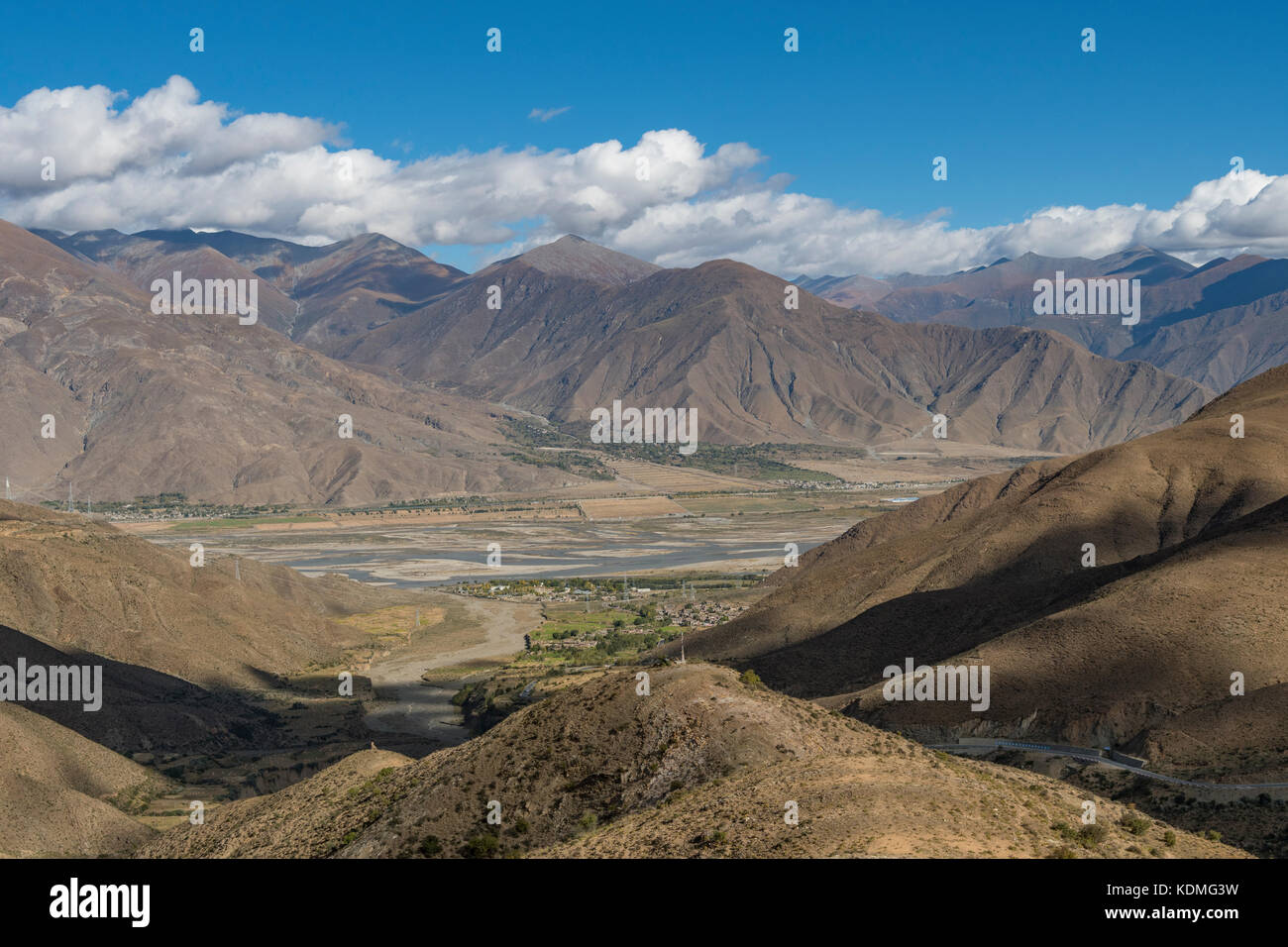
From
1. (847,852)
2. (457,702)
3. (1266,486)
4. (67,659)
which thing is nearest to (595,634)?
(457,702)

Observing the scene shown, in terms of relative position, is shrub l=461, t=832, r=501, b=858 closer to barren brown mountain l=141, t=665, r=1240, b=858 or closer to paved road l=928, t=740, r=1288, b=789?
barren brown mountain l=141, t=665, r=1240, b=858

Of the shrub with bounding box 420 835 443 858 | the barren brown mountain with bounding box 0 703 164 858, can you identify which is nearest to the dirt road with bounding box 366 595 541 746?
the barren brown mountain with bounding box 0 703 164 858

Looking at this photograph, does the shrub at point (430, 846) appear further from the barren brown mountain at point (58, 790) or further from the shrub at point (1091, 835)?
the barren brown mountain at point (58, 790)

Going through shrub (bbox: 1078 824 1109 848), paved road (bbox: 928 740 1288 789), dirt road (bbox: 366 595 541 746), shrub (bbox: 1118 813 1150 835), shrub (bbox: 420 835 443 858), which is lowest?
dirt road (bbox: 366 595 541 746)

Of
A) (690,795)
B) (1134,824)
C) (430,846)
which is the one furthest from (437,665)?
(1134,824)

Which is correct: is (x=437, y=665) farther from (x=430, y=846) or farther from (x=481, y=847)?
(x=481, y=847)

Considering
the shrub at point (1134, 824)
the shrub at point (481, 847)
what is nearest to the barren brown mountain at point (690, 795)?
the shrub at point (481, 847)

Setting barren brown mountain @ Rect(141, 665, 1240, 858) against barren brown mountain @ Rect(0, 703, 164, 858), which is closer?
barren brown mountain @ Rect(141, 665, 1240, 858)
